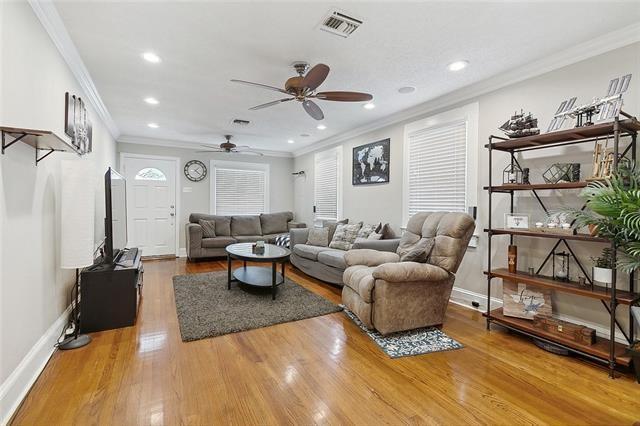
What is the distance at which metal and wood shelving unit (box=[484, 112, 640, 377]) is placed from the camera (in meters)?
2.06

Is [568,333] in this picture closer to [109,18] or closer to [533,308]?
[533,308]

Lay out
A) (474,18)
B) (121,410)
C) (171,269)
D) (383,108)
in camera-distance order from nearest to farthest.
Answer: (121,410) → (474,18) → (383,108) → (171,269)

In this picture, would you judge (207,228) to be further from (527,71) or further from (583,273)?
(583,273)

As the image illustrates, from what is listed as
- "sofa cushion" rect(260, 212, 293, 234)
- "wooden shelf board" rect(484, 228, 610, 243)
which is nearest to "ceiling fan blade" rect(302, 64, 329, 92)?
"wooden shelf board" rect(484, 228, 610, 243)

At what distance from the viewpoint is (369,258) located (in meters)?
3.25

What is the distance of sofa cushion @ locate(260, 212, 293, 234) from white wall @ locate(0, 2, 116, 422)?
4.53 meters

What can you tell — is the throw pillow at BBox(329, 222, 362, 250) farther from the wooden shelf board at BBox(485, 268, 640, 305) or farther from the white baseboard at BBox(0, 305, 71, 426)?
the white baseboard at BBox(0, 305, 71, 426)

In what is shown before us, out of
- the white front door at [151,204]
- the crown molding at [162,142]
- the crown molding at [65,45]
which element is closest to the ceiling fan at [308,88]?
the crown molding at [65,45]

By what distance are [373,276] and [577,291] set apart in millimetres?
1541

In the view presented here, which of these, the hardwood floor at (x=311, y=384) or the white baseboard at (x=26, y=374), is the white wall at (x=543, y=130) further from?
the white baseboard at (x=26, y=374)

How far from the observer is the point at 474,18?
214 centimetres

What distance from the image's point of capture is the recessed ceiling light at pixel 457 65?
9.17ft

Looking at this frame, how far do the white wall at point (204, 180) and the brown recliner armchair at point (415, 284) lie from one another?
4.90m

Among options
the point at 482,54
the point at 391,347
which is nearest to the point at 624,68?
the point at 482,54
